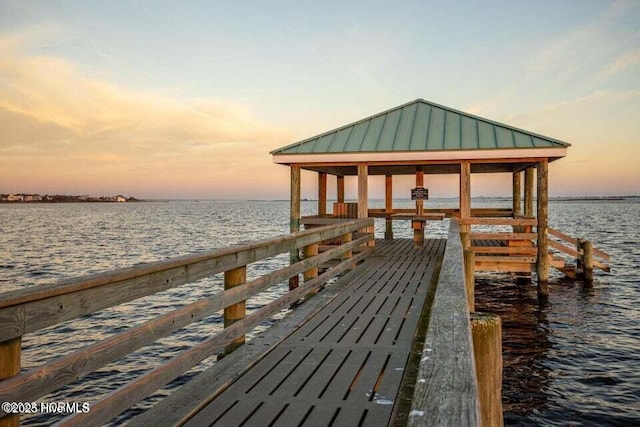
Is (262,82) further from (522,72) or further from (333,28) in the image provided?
(522,72)

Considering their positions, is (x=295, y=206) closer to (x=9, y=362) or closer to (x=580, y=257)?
(x=9, y=362)

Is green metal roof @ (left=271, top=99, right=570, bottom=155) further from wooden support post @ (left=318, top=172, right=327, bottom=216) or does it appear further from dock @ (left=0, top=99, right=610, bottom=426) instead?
dock @ (left=0, top=99, right=610, bottom=426)

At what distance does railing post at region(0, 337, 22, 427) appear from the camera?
1.98 m

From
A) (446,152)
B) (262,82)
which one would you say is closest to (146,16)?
(262,82)

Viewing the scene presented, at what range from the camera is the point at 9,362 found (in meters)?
2.00

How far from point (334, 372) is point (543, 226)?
1139 centimetres

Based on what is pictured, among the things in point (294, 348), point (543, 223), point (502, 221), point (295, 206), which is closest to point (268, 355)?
point (294, 348)

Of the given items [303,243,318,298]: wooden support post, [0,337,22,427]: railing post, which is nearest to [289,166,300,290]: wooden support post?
[303,243,318,298]: wooden support post

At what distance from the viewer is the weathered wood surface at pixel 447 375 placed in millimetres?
1190

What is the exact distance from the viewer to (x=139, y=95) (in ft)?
83.3

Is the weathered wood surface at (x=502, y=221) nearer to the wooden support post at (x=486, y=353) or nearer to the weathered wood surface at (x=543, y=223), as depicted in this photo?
the weathered wood surface at (x=543, y=223)

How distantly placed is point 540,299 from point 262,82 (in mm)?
17311

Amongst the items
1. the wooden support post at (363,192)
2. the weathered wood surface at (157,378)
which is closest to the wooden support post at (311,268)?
the weathered wood surface at (157,378)

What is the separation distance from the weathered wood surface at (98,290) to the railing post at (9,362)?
5 cm
